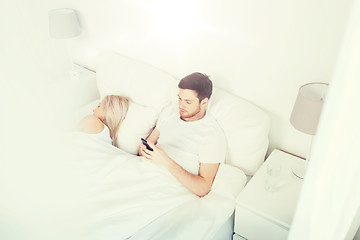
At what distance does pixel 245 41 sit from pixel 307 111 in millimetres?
471

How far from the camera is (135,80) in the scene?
1.80 m

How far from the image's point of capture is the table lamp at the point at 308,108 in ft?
3.86

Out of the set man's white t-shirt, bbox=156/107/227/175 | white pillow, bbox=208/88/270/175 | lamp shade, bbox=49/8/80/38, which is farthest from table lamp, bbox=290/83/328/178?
lamp shade, bbox=49/8/80/38

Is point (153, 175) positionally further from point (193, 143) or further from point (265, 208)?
point (265, 208)

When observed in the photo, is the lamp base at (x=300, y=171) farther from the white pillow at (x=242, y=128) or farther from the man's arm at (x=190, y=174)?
the man's arm at (x=190, y=174)

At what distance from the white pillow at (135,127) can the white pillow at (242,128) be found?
0.36 metres

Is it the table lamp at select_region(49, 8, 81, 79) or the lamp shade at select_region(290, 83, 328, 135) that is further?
the table lamp at select_region(49, 8, 81, 79)

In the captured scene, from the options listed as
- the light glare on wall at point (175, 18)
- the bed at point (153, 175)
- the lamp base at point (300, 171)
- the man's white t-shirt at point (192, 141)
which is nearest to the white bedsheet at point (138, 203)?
the bed at point (153, 175)

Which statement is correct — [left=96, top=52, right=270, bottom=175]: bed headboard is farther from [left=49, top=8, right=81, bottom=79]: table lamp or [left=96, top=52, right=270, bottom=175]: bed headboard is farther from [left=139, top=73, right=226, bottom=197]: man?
[left=49, top=8, right=81, bottom=79]: table lamp

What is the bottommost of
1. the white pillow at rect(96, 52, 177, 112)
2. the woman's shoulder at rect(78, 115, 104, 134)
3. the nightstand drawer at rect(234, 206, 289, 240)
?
the nightstand drawer at rect(234, 206, 289, 240)

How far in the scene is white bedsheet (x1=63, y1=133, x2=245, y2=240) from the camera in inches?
46.7

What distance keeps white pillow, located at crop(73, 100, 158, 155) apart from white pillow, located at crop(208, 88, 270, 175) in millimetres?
358

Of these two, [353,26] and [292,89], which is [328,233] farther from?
[292,89]

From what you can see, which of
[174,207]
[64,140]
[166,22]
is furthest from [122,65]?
[64,140]
